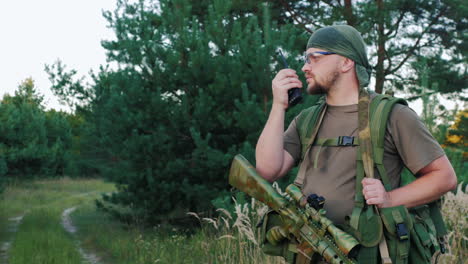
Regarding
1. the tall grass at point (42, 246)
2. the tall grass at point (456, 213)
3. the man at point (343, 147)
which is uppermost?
the man at point (343, 147)

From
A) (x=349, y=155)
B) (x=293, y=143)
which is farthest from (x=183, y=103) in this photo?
(x=349, y=155)

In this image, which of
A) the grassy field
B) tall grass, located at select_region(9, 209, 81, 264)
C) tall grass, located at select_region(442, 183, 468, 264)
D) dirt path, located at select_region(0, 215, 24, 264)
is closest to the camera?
tall grass, located at select_region(442, 183, 468, 264)

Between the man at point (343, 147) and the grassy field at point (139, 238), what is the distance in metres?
1.79

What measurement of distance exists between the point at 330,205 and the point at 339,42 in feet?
2.32

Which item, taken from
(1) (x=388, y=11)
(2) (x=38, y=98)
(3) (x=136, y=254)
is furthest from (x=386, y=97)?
(2) (x=38, y=98)

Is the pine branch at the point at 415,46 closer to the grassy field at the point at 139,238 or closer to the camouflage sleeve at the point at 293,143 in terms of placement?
the grassy field at the point at 139,238

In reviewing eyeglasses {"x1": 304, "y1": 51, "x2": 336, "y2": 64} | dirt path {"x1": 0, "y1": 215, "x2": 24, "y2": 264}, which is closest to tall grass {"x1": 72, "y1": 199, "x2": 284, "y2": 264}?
dirt path {"x1": 0, "y1": 215, "x2": 24, "y2": 264}

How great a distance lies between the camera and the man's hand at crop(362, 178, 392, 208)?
1.99m

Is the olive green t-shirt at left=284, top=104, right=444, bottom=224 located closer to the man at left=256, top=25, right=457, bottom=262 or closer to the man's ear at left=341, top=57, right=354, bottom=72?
the man at left=256, top=25, right=457, bottom=262

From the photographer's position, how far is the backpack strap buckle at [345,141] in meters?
2.18

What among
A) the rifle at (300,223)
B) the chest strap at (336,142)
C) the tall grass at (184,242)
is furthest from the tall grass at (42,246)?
the chest strap at (336,142)

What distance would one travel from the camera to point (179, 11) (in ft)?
28.6

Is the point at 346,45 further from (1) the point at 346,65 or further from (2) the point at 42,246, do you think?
(2) the point at 42,246

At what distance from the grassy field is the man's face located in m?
1.95
